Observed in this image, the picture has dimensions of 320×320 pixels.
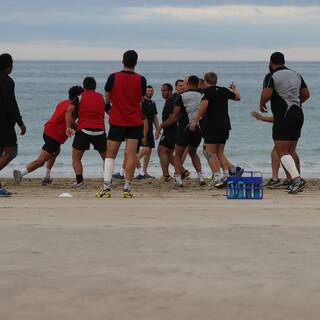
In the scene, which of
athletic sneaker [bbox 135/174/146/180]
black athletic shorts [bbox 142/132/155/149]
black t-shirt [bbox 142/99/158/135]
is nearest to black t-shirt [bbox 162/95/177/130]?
black t-shirt [bbox 142/99/158/135]

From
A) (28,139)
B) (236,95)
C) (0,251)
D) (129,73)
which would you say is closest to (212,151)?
(236,95)

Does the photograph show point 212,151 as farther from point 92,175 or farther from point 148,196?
point 92,175

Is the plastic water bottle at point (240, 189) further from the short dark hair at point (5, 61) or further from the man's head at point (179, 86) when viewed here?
the man's head at point (179, 86)

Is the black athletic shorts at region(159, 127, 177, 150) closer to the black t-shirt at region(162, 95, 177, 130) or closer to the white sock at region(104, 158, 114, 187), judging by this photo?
the black t-shirt at region(162, 95, 177, 130)

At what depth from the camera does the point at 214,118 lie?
1316 cm

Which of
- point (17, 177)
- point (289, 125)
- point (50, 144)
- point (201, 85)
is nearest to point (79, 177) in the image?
point (50, 144)

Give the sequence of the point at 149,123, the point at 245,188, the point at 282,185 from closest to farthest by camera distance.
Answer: the point at 245,188, the point at 282,185, the point at 149,123

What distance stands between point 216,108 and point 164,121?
135 cm

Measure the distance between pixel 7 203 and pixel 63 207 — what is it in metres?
0.85

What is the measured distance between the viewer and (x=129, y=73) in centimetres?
1152

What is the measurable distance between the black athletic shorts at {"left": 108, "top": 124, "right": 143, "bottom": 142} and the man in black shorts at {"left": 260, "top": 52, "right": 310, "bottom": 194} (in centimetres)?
158

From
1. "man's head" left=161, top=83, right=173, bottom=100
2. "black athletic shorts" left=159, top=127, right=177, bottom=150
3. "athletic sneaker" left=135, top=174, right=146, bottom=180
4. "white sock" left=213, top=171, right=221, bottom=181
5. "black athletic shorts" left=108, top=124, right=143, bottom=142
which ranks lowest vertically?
"athletic sneaker" left=135, top=174, right=146, bottom=180

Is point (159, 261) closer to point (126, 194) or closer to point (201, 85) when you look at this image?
point (126, 194)

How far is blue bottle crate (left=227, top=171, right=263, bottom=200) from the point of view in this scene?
38.3ft
